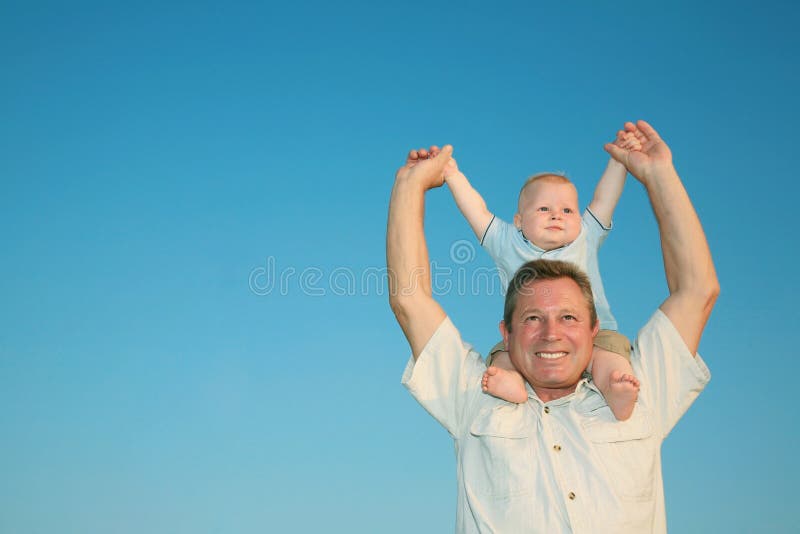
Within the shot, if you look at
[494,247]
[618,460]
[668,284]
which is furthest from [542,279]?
[494,247]

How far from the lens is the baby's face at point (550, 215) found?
606 centimetres

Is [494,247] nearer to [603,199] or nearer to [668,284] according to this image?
[603,199]

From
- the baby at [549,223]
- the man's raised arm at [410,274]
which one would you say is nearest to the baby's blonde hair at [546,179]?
the baby at [549,223]

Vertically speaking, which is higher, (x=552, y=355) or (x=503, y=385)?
(x=552, y=355)

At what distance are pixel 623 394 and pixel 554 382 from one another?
37 cm

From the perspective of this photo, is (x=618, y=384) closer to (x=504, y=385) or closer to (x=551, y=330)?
(x=551, y=330)

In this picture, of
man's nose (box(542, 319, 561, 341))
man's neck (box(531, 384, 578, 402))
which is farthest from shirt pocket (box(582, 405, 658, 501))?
man's nose (box(542, 319, 561, 341))

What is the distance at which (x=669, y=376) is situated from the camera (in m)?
4.42

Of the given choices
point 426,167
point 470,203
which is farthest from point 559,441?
point 470,203

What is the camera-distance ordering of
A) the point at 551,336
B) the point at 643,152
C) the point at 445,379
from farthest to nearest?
the point at 643,152 < the point at 445,379 < the point at 551,336

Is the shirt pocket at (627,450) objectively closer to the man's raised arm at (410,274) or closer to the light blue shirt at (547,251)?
the man's raised arm at (410,274)

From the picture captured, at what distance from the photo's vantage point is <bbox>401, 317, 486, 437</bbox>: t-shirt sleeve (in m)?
4.43

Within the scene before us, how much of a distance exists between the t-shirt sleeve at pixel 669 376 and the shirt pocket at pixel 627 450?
0.48 ft

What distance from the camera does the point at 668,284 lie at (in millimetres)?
4586
